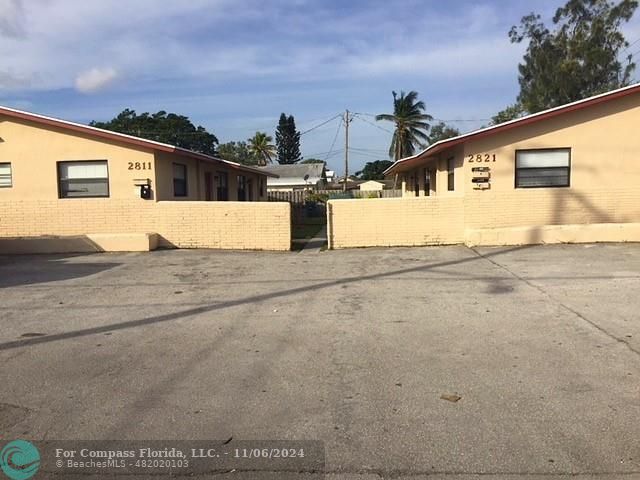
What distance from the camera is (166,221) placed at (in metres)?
15.9

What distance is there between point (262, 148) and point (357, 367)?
81.2 m

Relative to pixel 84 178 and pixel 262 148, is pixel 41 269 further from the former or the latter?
pixel 262 148

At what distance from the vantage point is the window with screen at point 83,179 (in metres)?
16.1

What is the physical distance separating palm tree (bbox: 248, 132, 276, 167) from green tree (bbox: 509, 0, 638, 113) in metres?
45.3

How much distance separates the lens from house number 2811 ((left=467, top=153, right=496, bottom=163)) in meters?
15.0

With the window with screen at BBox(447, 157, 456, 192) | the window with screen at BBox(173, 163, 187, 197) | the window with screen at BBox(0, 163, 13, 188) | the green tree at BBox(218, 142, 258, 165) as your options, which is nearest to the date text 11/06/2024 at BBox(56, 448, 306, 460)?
the window with screen at BBox(447, 157, 456, 192)

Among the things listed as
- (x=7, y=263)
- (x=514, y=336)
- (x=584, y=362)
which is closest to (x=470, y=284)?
(x=514, y=336)

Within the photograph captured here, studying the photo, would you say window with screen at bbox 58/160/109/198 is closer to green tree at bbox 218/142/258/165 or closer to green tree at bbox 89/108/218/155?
green tree at bbox 89/108/218/155

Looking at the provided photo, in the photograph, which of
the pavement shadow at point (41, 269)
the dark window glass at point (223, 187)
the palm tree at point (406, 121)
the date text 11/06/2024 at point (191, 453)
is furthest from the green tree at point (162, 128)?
the date text 11/06/2024 at point (191, 453)

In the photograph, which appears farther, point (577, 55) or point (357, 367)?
point (577, 55)

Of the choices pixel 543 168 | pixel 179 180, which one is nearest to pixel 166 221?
pixel 179 180

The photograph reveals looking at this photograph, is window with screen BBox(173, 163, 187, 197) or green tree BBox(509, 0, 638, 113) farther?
green tree BBox(509, 0, 638, 113)

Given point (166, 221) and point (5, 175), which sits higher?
point (5, 175)

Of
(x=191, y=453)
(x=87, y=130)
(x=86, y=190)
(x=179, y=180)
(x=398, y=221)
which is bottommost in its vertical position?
(x=191, y=453)
